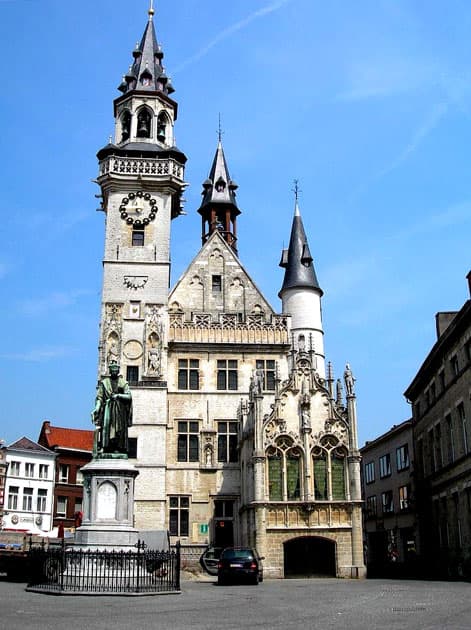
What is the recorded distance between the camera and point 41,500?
55781 mm

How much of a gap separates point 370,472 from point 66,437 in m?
27.4

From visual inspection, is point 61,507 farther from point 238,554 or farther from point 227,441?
point 238,554

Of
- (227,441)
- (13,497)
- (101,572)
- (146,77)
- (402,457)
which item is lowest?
(101,572)

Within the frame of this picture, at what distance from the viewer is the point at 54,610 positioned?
46.9 ft

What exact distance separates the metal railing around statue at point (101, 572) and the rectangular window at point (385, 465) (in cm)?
3420

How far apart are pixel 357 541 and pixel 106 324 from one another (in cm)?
1778

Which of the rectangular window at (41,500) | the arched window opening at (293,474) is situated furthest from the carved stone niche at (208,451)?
the rectangular window at (41,500)

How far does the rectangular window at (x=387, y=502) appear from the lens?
5025 centimetres

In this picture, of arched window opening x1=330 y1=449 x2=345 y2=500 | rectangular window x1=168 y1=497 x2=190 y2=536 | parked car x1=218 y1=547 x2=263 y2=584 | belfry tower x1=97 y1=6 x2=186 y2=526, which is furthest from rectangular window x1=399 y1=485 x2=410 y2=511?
parked car x1=218 y1=547 x2=263 y2=584

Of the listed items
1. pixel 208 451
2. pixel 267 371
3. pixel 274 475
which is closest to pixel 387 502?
A: pixel 267 371

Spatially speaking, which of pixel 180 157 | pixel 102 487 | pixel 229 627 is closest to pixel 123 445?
pixel 102 487

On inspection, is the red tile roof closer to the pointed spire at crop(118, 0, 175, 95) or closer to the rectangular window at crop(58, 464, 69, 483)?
the rectangular window at crop(58, 464, 69, 483)

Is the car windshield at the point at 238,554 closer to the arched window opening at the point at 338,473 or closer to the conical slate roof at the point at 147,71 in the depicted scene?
the arched window opening at the point at 338,473

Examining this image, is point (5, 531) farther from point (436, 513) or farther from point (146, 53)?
point (146, 53)
